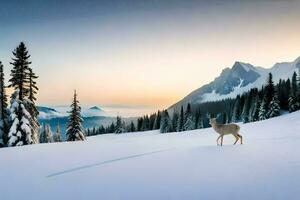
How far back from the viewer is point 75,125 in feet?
175

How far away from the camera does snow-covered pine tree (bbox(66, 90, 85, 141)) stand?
52678 millimetres

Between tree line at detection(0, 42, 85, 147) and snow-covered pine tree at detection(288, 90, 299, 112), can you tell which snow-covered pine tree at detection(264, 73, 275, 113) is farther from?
tree line at detection(0, 42, 85, 147)

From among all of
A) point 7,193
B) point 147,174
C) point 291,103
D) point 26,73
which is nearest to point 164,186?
point 147,174

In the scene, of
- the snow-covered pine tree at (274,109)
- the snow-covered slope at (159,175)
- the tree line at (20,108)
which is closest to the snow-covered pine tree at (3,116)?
the tree line at (20,108)

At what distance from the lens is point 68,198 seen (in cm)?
793

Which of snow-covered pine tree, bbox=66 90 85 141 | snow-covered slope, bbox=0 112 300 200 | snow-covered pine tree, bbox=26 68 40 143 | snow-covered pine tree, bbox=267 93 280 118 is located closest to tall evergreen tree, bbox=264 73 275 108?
snow-covered pine tree, bbox=267 93 280 118

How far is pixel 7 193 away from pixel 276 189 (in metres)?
6.46

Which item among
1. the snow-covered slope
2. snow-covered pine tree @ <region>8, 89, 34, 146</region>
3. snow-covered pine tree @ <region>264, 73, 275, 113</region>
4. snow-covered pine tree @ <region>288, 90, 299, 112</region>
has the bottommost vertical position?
the snow-covered slope

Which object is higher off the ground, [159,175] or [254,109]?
[254,109]

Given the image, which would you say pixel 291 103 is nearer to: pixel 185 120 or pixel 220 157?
pixel 185 120

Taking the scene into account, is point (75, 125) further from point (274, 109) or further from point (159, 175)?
point (274, 109)

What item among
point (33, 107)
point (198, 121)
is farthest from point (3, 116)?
point (198, 121)

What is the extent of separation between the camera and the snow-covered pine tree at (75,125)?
52.7m

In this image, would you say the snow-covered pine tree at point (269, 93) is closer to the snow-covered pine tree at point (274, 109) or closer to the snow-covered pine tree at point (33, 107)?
the snow-covered pine tree at point (274, 109)
